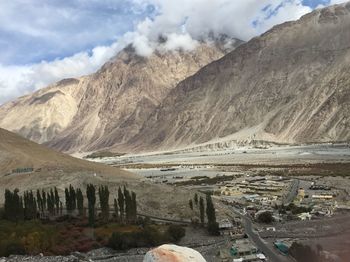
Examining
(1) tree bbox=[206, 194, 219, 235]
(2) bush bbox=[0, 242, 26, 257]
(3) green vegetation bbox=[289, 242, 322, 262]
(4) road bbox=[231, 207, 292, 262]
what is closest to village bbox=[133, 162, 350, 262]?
(4) road bbox=[231, 207, 292, 262]

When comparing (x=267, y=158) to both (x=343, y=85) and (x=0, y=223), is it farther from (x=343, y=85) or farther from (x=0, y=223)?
(x=0, y=223)

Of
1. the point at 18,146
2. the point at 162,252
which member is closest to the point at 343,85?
the point at 18,146

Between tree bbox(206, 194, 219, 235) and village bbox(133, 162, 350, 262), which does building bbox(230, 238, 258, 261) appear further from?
tree bbox(206, 194, 219, 235)

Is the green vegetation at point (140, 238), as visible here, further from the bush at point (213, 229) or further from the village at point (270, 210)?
the village at point (270, 210)

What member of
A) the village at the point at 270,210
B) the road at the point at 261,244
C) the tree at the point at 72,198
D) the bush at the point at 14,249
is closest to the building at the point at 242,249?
the village at the point at 270,210

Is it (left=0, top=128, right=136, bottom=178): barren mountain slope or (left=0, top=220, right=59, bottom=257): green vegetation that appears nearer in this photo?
(left=0, top=220, right=59, bottom=257): green vegetation

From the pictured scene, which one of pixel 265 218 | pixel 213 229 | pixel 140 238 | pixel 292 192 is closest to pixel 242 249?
pixel 213 229
